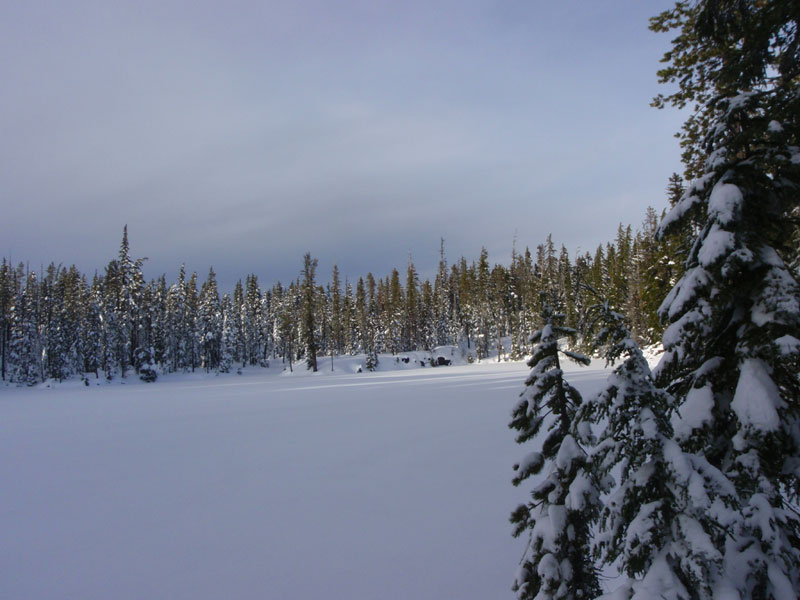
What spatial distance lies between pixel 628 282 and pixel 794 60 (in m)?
47.0

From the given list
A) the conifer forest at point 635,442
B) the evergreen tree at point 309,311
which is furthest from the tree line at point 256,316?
the conifer forest at point 635,442

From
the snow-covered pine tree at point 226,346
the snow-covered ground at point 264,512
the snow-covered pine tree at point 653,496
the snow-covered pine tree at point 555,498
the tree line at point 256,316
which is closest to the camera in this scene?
the snow-covered pine tree at point 653,496

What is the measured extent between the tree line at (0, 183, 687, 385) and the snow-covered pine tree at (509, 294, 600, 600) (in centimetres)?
3958

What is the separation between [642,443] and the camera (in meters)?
2.84

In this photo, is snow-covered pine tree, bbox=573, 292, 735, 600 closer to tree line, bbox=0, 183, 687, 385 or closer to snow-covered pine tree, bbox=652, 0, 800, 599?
snow-covered pine tree, bbox=652, 0, 800, 599

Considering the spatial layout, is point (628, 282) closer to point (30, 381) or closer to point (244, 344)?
point (244, 344)

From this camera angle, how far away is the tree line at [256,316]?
54.9 meters

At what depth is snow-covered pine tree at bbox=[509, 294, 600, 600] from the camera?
11.2ft

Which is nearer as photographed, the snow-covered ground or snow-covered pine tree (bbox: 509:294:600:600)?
snow-covered pine tree (bbox: 509:294:600:600)

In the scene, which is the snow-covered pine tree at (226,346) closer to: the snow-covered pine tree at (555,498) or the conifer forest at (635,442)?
the conifer forest at (635,442)

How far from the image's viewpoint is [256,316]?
80.1 m

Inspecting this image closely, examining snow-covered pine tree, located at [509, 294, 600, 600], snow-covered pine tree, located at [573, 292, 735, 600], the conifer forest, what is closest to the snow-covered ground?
the conifer forest

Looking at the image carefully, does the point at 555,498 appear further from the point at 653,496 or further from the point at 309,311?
the point at 309,311

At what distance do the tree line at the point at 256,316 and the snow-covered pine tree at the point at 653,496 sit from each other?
1595 inches
